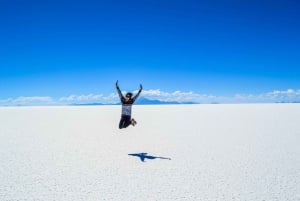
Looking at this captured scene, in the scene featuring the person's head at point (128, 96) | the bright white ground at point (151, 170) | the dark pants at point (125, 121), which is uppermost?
the person's head at point (128, 96)

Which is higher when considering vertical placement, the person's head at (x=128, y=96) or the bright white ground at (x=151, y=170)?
the person's head at (x=128, y=96)

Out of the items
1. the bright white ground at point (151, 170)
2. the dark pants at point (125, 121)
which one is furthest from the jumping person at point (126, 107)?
the bright white ground at point (151, 170)

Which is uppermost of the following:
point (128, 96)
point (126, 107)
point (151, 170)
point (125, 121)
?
point (128, 96)

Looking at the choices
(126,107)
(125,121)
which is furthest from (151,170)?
(126,107)

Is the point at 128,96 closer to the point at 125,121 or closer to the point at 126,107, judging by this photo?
the point at 126,107

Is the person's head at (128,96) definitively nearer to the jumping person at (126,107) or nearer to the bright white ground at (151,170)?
the jumping person at (126,107)

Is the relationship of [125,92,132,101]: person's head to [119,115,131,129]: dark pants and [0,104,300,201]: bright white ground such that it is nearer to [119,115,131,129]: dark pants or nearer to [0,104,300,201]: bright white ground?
[119,115,131,129]: dark pants

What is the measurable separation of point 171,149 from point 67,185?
5218 mm

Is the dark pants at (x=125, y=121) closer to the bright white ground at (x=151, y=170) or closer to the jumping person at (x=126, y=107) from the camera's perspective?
the jumping person at (x=126, y=107)

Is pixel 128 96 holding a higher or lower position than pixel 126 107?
higher

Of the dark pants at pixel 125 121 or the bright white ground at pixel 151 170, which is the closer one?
the bright white ground at pixel 151 170

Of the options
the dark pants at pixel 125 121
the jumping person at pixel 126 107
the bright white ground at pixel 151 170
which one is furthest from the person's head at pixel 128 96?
the bright white ground at pixel 151 170

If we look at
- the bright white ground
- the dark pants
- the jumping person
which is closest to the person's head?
the jumping person

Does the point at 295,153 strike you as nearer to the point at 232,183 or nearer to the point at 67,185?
the point at 232,183
